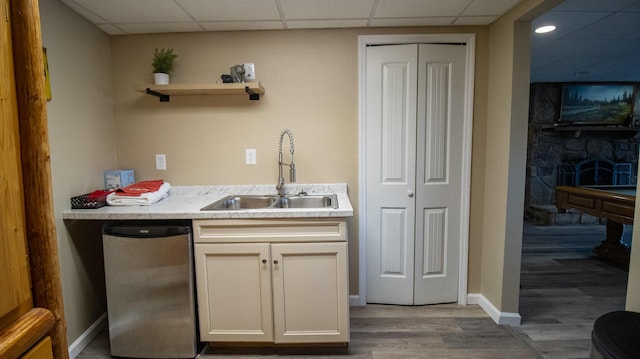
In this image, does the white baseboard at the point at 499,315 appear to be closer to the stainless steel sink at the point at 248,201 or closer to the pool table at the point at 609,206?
the pool table at the point at 609,206

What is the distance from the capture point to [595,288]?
266cm

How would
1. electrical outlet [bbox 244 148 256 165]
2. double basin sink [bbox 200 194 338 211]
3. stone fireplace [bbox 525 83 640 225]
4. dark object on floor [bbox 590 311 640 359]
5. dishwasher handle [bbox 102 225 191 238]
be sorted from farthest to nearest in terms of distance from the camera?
stone fireplace [bbox 525 83 640 225]
electrical outlet [bbox 244 148 256 165]
double basin sink [bbox 200 194 338 211]
dishwasher handle [bbox 102 225 191 238]
dark object on floor [bbox 590 311 640 359]

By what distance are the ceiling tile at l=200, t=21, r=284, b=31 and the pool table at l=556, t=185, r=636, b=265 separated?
10.3 feet

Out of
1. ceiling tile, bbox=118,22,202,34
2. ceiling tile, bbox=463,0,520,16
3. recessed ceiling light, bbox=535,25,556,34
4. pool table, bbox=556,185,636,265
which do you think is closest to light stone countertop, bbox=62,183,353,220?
ceiling tile, bbox=118,22,202,34

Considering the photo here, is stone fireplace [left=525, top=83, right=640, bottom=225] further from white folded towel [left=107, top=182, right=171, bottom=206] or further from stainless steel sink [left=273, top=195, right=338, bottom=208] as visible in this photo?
white folded towel [left=107, top=182, right=171, bottom=206]

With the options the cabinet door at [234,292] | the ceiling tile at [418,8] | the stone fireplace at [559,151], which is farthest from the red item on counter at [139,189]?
the stone fireplace at [559,151]

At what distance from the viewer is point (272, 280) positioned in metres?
1.75

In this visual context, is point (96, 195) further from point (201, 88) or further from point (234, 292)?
point (234, 292)

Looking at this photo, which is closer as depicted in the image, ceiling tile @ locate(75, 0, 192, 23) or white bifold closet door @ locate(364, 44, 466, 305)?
ceiling tile @ locate(75, 0, 192, 23)

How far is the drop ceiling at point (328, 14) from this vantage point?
6.04 ft

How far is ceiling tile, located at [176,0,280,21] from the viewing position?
181 centimetres

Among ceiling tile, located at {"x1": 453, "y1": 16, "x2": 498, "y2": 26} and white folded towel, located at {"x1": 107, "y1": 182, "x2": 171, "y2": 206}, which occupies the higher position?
ceiling tile, located at {"x1": 453, "y1": 16, "x2": 498, "y2": 26}

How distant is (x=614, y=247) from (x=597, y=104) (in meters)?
2.72

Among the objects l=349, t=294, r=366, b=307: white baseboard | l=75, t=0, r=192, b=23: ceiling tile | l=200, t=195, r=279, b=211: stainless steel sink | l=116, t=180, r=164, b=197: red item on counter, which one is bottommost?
l=349, t=294, r=366, b=307: white baseboard
